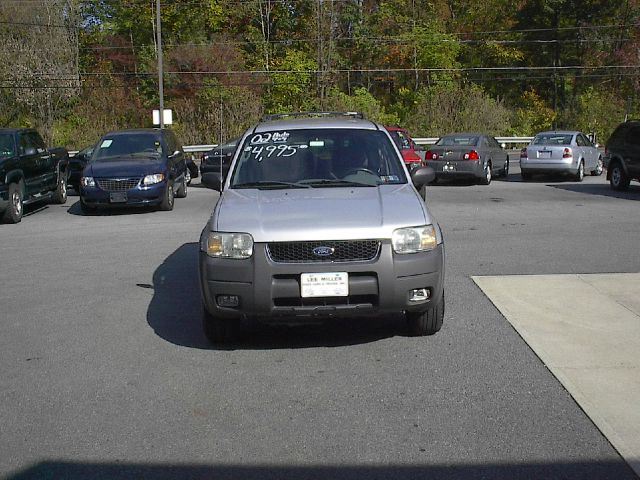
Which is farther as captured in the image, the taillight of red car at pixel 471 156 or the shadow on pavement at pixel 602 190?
the taillight of red car at pixel 471 156

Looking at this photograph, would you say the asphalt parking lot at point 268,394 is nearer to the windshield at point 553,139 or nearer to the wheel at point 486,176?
the wheel at point 486,176

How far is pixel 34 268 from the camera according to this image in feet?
33.4

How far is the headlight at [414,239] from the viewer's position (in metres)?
5.96

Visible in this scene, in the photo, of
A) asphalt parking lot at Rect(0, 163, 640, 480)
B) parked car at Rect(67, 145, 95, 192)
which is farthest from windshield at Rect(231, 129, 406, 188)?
parked car at Rect(67, 145, 95, 192)

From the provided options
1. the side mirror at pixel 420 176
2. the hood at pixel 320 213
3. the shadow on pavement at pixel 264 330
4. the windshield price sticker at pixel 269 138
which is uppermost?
the windshield price sticker at pixel 269 138

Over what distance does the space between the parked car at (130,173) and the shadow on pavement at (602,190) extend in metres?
9.74

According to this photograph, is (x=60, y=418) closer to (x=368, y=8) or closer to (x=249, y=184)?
(x=249, y=184)

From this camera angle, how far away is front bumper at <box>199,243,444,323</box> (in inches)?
230

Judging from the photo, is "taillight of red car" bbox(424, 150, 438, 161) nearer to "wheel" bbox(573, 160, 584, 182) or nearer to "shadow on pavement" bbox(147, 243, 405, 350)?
"wheel" bbox(573, 160, 584, 182)

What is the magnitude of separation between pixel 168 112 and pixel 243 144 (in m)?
27.7

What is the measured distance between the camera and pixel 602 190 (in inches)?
789

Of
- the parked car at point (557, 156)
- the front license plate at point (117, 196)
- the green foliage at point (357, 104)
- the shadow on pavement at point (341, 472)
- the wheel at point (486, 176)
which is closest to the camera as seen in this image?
the shadow on pavement at point (341, 472)

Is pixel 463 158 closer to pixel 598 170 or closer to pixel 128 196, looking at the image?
pixel 598 170

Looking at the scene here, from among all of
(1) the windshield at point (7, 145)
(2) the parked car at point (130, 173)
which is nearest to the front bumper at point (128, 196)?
(2) the parked car at point (130, 173)
